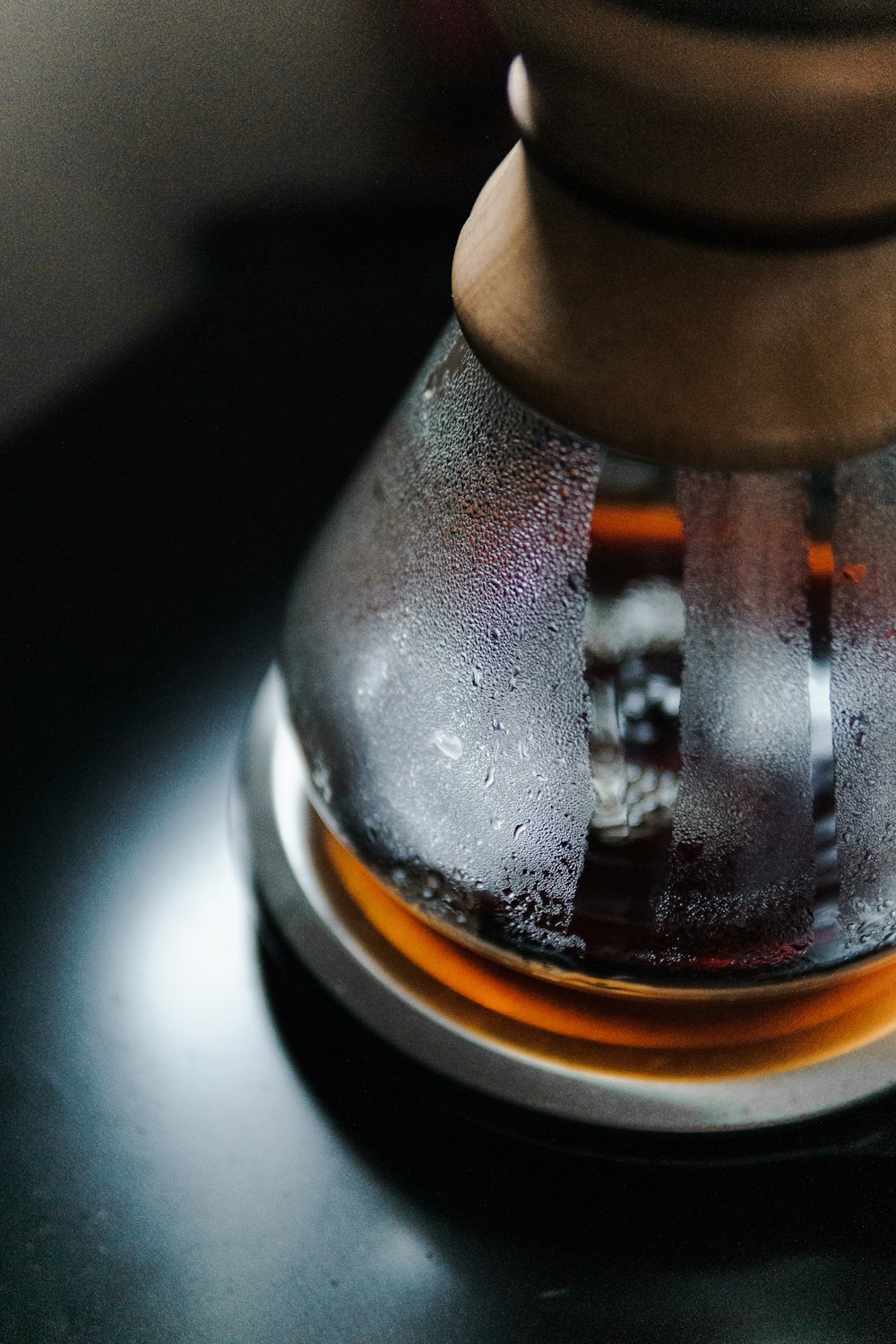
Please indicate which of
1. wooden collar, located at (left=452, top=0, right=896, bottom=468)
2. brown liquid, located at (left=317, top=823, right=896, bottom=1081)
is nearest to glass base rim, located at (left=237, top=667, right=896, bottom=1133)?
brown liquid, located at (left=317, top=823, right=896, bottom=1081)

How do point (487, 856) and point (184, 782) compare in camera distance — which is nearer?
point (487, 856)

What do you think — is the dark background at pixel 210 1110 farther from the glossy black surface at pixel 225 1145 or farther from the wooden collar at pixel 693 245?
the wooden collar at pixel 693 245

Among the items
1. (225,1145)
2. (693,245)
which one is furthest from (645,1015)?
(693,245)

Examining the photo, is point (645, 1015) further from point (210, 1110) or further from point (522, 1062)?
point (210, 1110)

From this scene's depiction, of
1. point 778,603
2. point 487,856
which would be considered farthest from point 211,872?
point 778,603

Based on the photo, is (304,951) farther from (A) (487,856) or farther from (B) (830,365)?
(B) (830,365)

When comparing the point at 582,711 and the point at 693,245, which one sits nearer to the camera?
the point at 693,245
